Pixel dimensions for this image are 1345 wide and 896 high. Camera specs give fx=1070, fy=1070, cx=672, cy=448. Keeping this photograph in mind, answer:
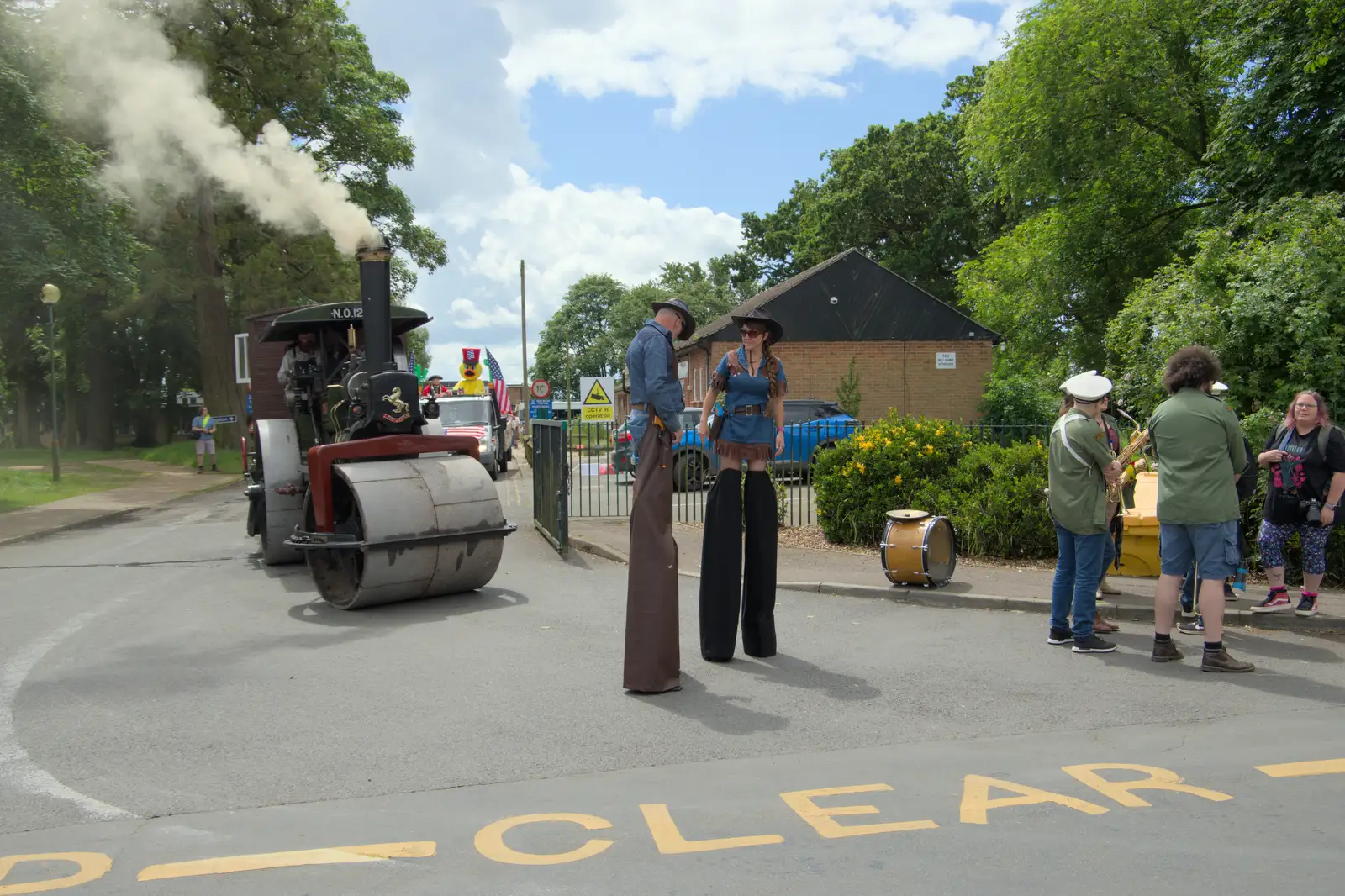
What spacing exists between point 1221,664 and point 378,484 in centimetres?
600

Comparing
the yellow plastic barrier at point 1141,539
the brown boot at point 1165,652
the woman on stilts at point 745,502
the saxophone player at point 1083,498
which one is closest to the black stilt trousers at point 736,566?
the woman on stilts at point 745,502

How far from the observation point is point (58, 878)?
359 centimetres

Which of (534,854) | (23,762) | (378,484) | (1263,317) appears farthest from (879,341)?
(534,854)

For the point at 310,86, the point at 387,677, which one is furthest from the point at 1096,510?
the point at 310,86

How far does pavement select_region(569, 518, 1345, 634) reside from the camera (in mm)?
7625

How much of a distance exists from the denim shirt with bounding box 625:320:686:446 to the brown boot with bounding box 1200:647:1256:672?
3379 millimetres

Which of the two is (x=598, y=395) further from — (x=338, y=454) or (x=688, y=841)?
(x=688, y=841)

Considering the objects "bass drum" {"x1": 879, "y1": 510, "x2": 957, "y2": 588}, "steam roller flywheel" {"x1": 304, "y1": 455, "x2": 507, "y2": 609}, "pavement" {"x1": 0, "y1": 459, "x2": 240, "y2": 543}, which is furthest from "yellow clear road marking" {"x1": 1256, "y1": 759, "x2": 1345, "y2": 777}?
"pavement" {"x1": 0, "y1": 459, "x2": 240, "y2": 543}

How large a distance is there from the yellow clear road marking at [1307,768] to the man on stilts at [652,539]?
290 cm

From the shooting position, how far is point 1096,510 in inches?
266

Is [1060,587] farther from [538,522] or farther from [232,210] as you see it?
[232,210]

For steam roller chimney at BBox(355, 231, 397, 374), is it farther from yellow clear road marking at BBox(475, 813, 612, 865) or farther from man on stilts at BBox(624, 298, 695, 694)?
yellow clear road marking at BBox(475, 813, 612, 865)

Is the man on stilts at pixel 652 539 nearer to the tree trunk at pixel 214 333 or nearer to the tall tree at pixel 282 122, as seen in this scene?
the tall tree at pixel 282 122

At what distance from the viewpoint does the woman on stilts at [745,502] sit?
21.6ft
